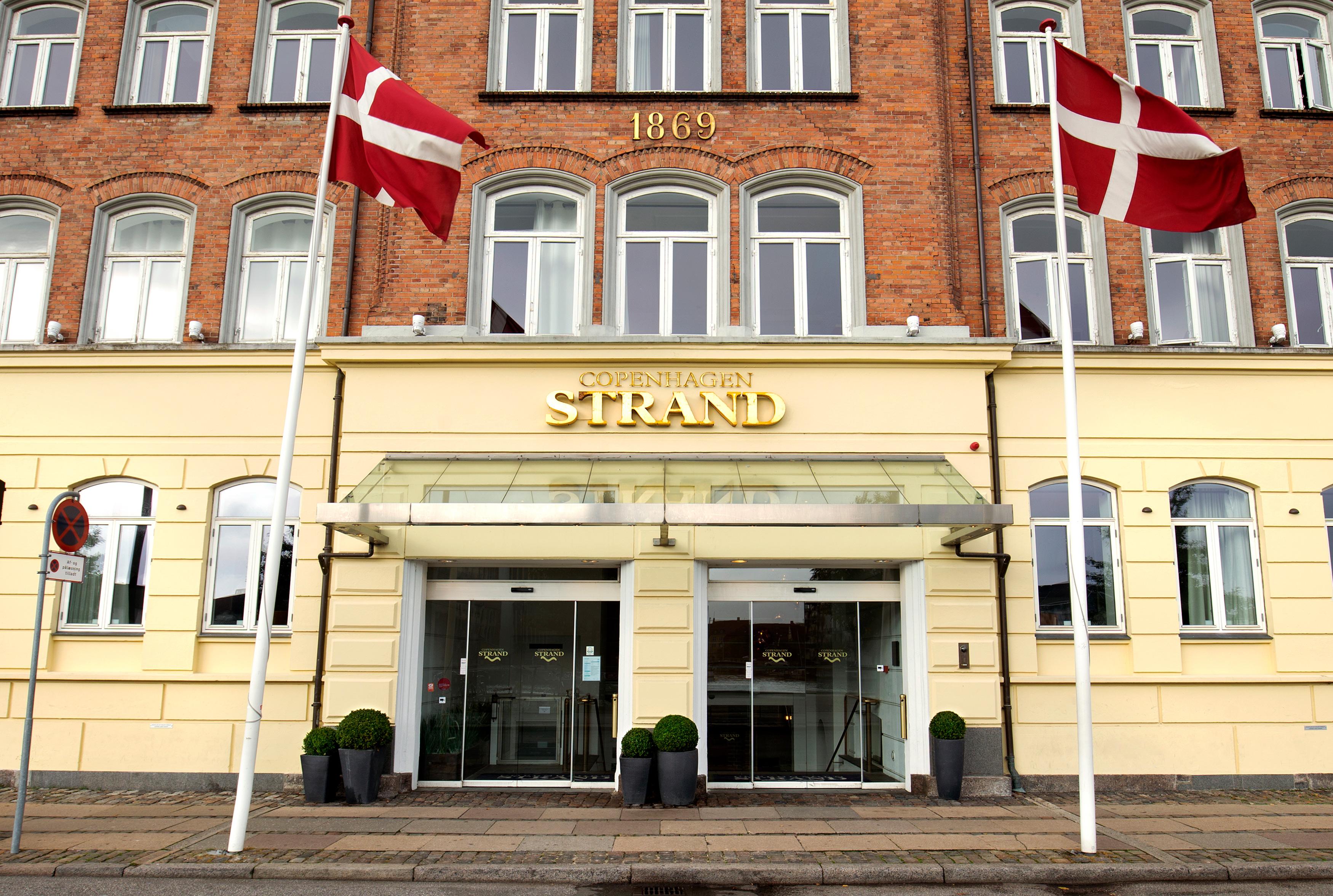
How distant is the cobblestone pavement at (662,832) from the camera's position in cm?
858

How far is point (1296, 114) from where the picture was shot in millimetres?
13906

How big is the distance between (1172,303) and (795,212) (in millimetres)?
5636

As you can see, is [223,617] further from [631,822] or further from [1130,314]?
[1130,314]

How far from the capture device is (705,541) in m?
12.1

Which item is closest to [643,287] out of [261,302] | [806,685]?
[261,302]

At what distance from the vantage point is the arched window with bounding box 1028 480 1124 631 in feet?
41.2

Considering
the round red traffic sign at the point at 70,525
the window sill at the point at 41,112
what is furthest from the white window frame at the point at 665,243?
the window sill at the point at 41,112

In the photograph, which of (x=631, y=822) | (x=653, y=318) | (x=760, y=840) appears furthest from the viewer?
(x=653, y=318)

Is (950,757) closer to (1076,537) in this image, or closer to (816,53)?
(1076,537)

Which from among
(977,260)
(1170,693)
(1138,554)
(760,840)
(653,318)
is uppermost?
(977,260)

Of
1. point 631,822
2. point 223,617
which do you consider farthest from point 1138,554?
point 223,617

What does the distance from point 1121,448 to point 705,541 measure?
5.78 meters

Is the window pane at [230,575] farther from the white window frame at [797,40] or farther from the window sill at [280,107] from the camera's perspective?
the white window frame at [797,40]

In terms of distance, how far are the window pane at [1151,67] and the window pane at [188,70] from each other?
14.1m
